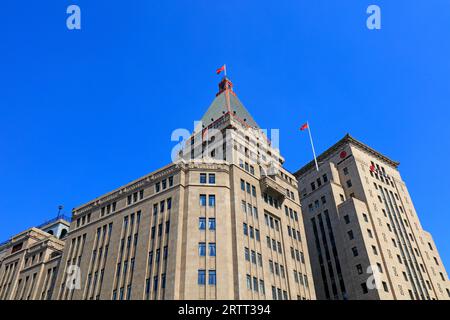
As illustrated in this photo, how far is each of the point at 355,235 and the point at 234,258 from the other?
32.8 m

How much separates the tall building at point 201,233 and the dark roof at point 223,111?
5.31 meters

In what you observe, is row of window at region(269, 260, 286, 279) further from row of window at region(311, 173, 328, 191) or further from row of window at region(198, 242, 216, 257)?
row of window at region(311, 173, 328, 191)

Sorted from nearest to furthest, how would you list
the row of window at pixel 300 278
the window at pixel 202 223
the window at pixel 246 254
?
the window at pixel 246 254 → the window at pixel 202 223 → the row of window at pixel 300 278

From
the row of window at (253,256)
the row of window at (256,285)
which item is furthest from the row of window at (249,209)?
the row of window at (256,285)

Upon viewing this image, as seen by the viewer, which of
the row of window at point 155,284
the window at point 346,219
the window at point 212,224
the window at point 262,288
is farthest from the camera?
the window at point 346,219

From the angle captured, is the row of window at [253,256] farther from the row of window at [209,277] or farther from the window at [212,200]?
the window at [212,200]

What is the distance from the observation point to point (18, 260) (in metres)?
71.6

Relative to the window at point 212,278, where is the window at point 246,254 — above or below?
above

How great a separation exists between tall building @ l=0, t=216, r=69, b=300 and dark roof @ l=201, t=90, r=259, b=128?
35633mm

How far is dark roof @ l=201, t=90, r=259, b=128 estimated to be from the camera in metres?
73.7

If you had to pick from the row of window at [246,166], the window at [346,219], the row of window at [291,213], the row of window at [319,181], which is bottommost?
the row of window at [291,213]

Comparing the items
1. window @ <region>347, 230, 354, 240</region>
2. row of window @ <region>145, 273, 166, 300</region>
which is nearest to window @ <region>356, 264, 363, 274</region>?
window @ <region>347, 230, 354, 240</region>

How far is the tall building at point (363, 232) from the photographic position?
6800cm

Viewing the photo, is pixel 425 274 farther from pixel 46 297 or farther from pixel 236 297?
pixel 46 297
